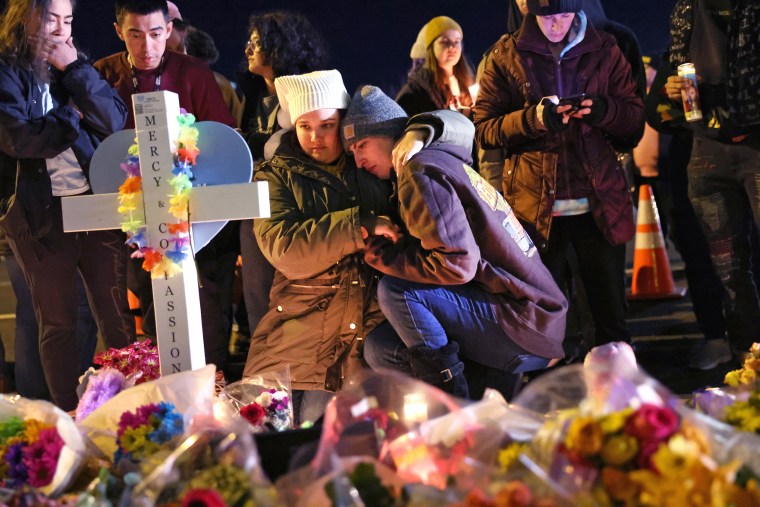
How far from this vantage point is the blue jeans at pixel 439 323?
3176 millimetres

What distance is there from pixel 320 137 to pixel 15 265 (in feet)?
5.36

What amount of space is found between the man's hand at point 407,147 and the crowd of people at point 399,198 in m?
0.01

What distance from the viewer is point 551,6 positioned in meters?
4.02

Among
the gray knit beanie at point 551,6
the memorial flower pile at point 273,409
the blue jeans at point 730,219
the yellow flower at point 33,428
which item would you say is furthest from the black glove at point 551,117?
the yellow flower at point 33,428

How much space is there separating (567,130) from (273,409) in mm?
2007

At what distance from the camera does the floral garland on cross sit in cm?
266

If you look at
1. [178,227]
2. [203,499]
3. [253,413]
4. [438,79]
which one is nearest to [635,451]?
[203,499]

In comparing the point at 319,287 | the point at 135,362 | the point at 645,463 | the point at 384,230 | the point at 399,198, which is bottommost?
the point at 135,362

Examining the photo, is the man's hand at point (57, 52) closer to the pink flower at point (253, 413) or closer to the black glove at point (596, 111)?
the pink flower at point (253, 413)

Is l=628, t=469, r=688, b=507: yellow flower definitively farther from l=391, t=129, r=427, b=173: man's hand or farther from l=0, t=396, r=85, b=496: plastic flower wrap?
l=391, t=129, r=427, b=173: man's hand

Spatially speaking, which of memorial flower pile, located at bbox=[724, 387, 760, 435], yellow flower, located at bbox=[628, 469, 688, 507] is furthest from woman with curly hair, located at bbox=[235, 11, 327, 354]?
yellow flower, located at bbox=[628, 469, 688, 507]

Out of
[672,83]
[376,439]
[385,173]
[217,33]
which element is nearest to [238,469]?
[376,439]

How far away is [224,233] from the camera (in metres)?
4.65

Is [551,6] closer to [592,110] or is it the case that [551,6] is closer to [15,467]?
[592,110]
